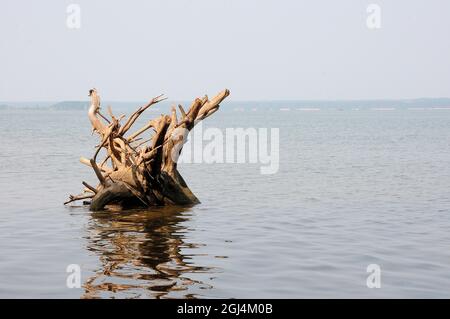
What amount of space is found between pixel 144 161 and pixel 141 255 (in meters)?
5.05

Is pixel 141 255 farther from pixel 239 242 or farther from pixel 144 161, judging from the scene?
pixel 144 161

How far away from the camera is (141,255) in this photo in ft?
44.3

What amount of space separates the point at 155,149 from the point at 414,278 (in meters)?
7.99

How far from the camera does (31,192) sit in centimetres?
2398

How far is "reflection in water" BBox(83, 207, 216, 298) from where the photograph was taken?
435 inches

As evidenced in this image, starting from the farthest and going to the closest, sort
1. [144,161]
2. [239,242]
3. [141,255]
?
1. [144,161]
2. [239,242]
3. [141,255]

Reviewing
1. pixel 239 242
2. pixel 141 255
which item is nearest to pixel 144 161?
pixel 239 242

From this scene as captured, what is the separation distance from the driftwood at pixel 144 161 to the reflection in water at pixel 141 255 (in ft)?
1.66

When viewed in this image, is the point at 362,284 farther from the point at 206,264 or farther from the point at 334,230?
the point at 334,230

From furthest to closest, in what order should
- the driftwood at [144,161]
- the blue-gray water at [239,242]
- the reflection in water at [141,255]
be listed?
the driftwood at [144,161], the blue-gray water at [239,242], the reflection in water at [141,255]

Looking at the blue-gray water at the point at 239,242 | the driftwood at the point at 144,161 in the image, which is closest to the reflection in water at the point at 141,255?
the blue-gray water at the point at 239,242

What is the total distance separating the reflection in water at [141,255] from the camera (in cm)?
1105

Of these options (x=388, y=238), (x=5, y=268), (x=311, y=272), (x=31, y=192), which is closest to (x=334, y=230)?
(x=388, y=238)

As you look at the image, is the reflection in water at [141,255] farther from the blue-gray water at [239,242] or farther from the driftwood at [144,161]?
the driftwood at [144,161]
